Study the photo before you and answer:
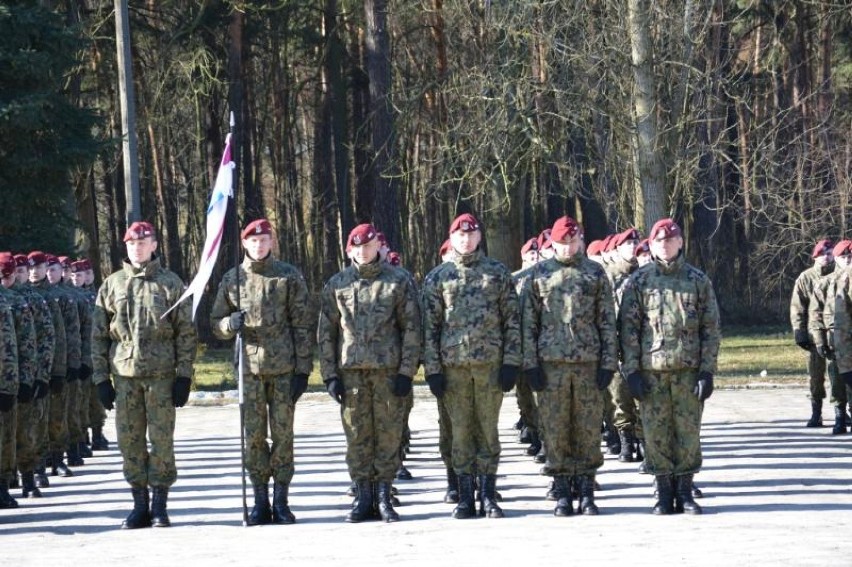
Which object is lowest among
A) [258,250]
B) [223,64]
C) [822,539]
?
[822,539]

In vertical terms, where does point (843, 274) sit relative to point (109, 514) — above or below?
above

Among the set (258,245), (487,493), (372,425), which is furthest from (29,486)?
(487,493)

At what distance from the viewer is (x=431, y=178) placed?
128 ft

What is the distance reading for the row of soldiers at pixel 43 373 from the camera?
44.2 feet

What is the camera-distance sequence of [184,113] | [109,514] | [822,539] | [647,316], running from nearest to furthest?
1. [822,539]
2. [647,316]
3. [109,514]
4. [184,113]

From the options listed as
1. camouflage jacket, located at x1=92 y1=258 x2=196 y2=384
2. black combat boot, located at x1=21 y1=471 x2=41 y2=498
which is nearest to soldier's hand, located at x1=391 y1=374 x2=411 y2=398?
camouflage jacket, located at x1=92 y1=258 x2=196 y2=384

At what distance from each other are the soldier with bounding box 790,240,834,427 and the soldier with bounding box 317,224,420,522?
7.18m

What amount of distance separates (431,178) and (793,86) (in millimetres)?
11826

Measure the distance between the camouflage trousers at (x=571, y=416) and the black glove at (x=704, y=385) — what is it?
79 cm

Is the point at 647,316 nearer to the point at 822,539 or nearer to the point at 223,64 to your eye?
the point at 822,539

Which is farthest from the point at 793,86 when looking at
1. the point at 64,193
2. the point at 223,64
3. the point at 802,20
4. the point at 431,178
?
the point at 64,193

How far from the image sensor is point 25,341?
1368 cm

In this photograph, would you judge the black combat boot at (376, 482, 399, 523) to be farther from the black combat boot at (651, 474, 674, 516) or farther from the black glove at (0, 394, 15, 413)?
the black glove at (0, 394, 15, 413)

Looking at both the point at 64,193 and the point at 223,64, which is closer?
the point at 64,193
